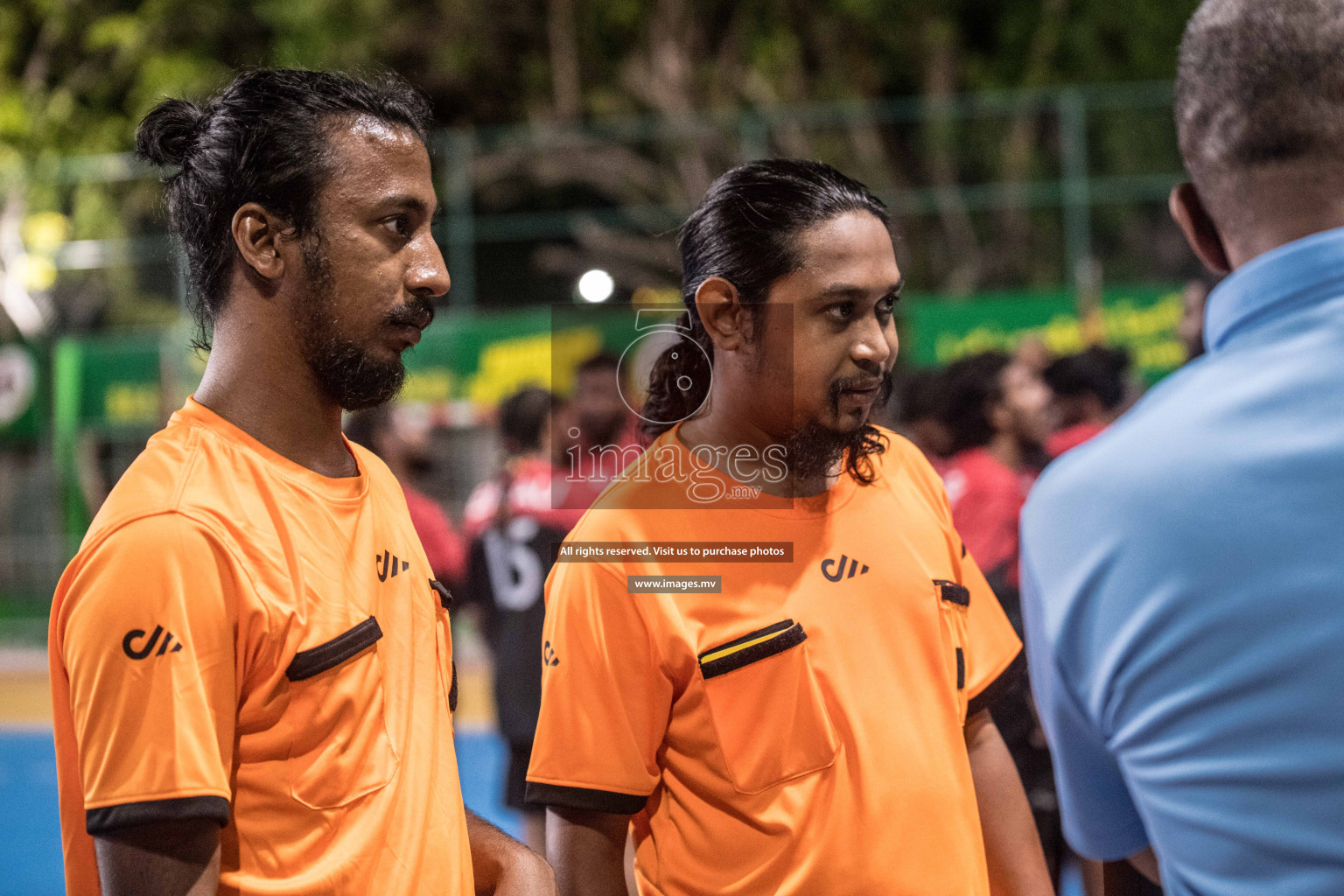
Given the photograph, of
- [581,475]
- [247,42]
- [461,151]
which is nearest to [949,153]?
[461,151]

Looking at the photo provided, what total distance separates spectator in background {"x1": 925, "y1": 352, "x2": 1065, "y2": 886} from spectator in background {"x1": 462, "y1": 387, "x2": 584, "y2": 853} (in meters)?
1.48

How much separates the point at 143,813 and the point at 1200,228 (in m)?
1.34

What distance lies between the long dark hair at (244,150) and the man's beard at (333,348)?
0.23ft

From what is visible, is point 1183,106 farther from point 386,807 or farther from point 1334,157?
point 386,807

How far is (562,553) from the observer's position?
2.00 metres

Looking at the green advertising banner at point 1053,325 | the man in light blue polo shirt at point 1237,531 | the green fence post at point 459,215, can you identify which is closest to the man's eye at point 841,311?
the man in light blue polo shirt at point 1237,531

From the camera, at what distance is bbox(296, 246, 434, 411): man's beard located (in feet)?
5.83

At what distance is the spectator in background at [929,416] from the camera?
483cm

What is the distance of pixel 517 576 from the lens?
17.0 feet

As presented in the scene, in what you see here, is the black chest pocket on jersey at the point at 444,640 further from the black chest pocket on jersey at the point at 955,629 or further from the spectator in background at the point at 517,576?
the spectator in background at the point at 517,576

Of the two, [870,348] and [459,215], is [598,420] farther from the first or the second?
[459,215]

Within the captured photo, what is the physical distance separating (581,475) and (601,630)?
390 mm

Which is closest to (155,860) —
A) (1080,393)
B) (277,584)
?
(277,584)

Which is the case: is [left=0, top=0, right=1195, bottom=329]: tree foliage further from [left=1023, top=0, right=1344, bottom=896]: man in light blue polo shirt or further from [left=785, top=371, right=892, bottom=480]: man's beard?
[left=1023, top=0, right=1344, bottom=896]: man in light blue polo shirt
